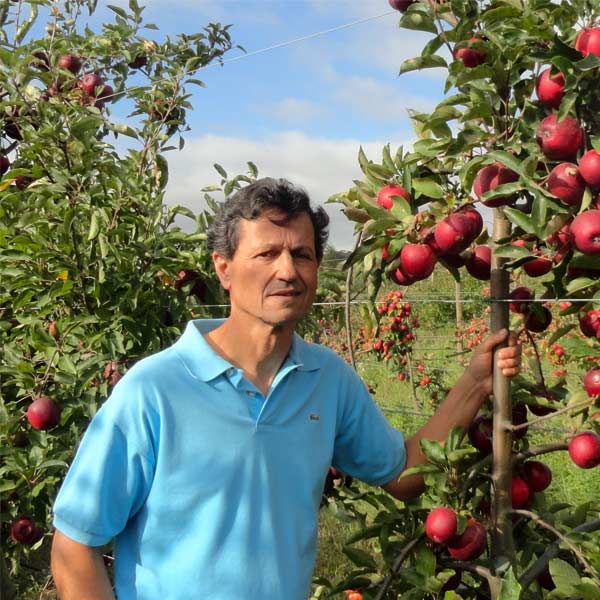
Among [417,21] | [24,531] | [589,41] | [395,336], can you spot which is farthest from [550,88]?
[395,336]

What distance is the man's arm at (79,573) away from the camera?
4.48ft

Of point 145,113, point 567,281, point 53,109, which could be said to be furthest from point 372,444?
point 145,113

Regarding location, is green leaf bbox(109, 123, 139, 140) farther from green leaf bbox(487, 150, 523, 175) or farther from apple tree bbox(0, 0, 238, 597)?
green leaf bbox(487, 150, 523, 175)

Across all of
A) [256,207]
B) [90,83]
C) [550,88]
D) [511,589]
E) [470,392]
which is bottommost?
[511,589]

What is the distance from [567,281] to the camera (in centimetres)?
149

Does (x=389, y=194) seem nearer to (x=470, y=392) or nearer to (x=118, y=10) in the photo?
(x=470, y=392)

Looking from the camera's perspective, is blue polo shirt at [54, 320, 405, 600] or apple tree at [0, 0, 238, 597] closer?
blue polo shirt at [54, 320, 405, 600]

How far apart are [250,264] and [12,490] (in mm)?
1475

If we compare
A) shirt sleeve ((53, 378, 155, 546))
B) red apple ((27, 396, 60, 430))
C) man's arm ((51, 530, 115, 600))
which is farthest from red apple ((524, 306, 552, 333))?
red apple ((27, 396, 60, 430))

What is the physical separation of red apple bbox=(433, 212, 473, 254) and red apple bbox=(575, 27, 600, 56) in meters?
0.32

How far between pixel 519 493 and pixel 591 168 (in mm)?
657

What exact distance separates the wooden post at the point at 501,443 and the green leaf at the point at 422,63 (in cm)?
28

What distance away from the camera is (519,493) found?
1624 mm

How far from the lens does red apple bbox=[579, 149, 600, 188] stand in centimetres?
127
